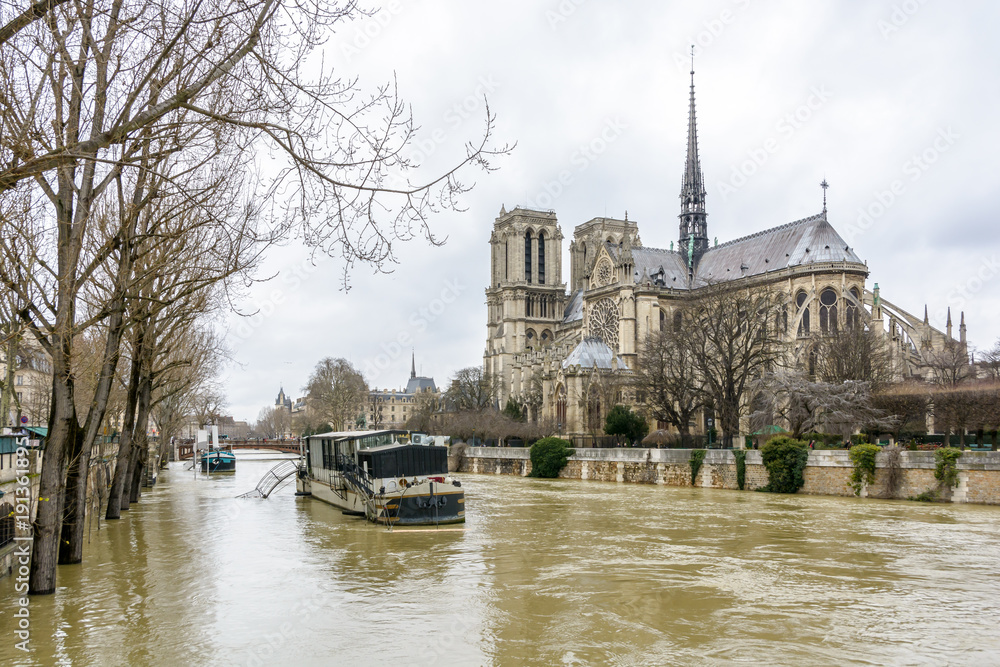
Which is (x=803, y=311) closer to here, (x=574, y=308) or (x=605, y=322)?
(x=605, y=322)

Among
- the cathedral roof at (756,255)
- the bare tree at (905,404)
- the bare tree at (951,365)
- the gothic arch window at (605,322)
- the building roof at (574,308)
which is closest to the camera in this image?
the bare tree at (905,404)

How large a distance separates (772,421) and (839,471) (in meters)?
9.13

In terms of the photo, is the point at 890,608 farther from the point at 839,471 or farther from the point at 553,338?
the point at 553,338

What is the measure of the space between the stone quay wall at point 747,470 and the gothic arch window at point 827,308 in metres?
24.7

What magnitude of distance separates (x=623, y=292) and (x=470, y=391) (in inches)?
741

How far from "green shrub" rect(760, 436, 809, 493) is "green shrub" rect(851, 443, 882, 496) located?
2527 mm

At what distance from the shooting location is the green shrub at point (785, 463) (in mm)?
36844

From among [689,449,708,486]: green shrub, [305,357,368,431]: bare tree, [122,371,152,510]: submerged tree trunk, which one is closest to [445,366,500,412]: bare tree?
[305,357,368,431]: bare tree

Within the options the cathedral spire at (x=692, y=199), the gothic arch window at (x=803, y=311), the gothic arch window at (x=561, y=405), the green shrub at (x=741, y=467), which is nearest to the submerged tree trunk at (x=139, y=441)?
the green shrub at (x=741, y=467)

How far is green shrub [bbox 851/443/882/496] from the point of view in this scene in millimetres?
33938

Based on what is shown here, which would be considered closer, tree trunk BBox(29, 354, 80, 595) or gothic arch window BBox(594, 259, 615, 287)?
tree trunk BBox(29, 354, 80, 595)

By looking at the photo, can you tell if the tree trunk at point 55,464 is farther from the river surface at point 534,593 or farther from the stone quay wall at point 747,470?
the stone quay wall at point 747,470

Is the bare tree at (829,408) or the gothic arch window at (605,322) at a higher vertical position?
the gothic arch window at (605,322)

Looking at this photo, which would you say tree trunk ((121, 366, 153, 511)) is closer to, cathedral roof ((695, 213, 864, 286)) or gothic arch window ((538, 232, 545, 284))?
cathedral roof ((695, 213, 864, 286))
